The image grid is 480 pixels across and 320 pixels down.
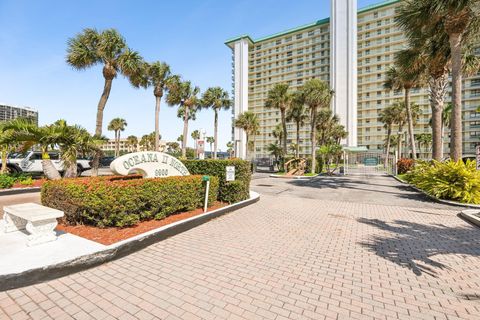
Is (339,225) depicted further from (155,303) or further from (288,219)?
(155,303)

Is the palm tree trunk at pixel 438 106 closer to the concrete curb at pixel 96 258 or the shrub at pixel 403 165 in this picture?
the shrub at pixel 403 165

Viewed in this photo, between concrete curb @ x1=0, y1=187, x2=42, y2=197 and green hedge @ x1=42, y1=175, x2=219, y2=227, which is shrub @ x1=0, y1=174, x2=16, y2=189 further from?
green hedge @ x1=42, y1=175, x2=219, y2=227

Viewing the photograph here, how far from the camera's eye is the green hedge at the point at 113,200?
5.23m

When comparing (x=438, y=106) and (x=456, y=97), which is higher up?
(x=438, y=106)

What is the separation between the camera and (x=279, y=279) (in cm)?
371

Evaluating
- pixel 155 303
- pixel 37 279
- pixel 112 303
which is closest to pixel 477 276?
pixel 155 303

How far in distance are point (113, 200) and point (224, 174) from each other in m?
4.60

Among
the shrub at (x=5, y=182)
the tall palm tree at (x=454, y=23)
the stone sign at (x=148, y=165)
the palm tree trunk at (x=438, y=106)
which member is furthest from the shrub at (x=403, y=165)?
the shrub at (x=5, y=182)

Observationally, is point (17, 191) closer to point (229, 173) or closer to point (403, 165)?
point (229, 173)

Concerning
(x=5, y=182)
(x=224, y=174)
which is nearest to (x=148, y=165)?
(x=224, y=174)

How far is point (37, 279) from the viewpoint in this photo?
3.44m

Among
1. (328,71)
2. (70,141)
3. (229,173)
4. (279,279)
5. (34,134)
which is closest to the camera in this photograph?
(279,279)

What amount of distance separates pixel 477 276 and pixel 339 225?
3.28 meters

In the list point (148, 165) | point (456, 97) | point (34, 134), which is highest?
point (456, 97)
